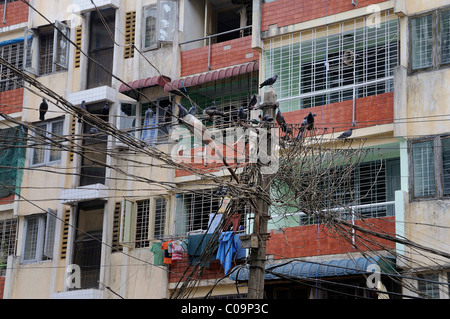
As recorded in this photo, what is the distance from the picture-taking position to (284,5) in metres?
21.9

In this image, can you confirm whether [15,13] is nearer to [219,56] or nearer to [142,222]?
[219,56]

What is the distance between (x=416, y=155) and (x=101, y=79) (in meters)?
11.2

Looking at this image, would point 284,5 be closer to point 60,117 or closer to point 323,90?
point 323,90

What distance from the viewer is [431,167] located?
18.4 m

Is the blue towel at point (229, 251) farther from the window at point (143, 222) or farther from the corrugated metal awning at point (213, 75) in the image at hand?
the corrugated metal awning at point (213, 75)

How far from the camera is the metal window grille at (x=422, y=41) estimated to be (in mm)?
18984

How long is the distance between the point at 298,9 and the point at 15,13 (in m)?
11.1

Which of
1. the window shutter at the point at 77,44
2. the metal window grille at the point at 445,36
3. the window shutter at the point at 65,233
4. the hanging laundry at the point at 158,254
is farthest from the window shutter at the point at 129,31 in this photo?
the metal window grille at the point at 445,36

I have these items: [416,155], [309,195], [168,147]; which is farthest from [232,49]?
[309,195]

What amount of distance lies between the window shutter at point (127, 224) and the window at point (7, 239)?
14.5 ft

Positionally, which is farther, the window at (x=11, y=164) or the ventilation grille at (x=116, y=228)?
the window at (x=11, y=164)

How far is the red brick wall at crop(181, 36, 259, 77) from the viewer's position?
23.7 metres

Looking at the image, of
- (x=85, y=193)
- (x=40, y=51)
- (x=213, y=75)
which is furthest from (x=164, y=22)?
(x=85, y=193)

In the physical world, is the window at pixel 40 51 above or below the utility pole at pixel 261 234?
above
